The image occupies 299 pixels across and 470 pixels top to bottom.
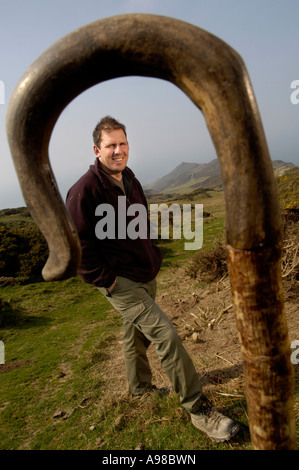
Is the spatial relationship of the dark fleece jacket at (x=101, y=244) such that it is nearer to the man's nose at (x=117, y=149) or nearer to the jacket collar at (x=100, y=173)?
the jacket collar at (x=100, y=173)

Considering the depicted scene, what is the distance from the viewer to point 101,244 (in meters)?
2.88

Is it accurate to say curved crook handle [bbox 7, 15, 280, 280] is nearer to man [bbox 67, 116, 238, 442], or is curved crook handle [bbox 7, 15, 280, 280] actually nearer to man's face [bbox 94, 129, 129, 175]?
man [bbox 67, 116, 238, 442]

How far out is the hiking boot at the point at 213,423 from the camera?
2.56 metres

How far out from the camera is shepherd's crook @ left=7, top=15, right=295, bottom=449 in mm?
956

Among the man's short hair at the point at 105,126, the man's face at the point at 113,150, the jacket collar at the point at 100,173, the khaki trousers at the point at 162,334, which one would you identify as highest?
the man's short hair at the point at 105,126

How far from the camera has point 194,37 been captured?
3.13 feet

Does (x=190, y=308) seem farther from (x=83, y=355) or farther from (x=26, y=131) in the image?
(x=26, y=131)

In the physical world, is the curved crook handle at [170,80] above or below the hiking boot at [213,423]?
above

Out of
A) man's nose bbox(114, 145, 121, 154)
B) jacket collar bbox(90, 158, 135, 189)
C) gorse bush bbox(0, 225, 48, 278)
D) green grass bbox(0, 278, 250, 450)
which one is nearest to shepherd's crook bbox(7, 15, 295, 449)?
jacket collar bbox(90, 158, 135, 189)

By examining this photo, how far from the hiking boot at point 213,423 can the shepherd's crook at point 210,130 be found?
175 cm

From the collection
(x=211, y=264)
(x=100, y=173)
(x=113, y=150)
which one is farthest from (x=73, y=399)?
(x=211, y=264)

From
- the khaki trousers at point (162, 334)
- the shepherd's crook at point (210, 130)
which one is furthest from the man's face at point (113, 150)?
the shepherd's crook at point (210, 130)
